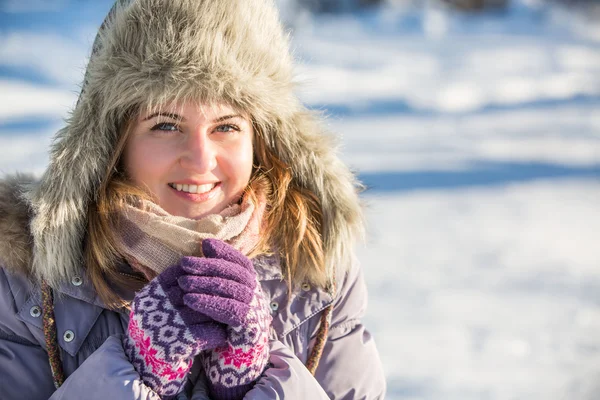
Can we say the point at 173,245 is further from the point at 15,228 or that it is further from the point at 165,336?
the point at 15,228

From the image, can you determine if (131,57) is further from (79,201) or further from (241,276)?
(241,276)

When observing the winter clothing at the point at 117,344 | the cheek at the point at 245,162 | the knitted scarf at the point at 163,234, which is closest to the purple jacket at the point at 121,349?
the winter clothing at the point at 117,344

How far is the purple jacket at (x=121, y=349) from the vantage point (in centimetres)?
135

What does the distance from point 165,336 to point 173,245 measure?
0.23 metres

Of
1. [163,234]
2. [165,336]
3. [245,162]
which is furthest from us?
[245,162]

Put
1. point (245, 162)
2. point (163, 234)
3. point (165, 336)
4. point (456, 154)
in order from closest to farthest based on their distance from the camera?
point (165, 336)
point (163, 234)
point (245, 162)
point (456, 154)

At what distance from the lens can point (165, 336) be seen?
53.0 inches

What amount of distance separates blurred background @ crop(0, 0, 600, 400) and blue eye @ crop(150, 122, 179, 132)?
12.0 inches

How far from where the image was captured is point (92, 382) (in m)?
1.34

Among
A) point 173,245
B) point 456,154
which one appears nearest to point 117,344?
point 173,245

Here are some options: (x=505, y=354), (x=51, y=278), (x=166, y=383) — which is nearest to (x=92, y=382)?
(x=166, y=383)

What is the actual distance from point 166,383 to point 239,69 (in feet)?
2.32

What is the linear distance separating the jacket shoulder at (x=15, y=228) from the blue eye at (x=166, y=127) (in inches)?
13.2

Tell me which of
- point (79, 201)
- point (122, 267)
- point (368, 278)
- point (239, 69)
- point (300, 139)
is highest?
point (239, 69)
